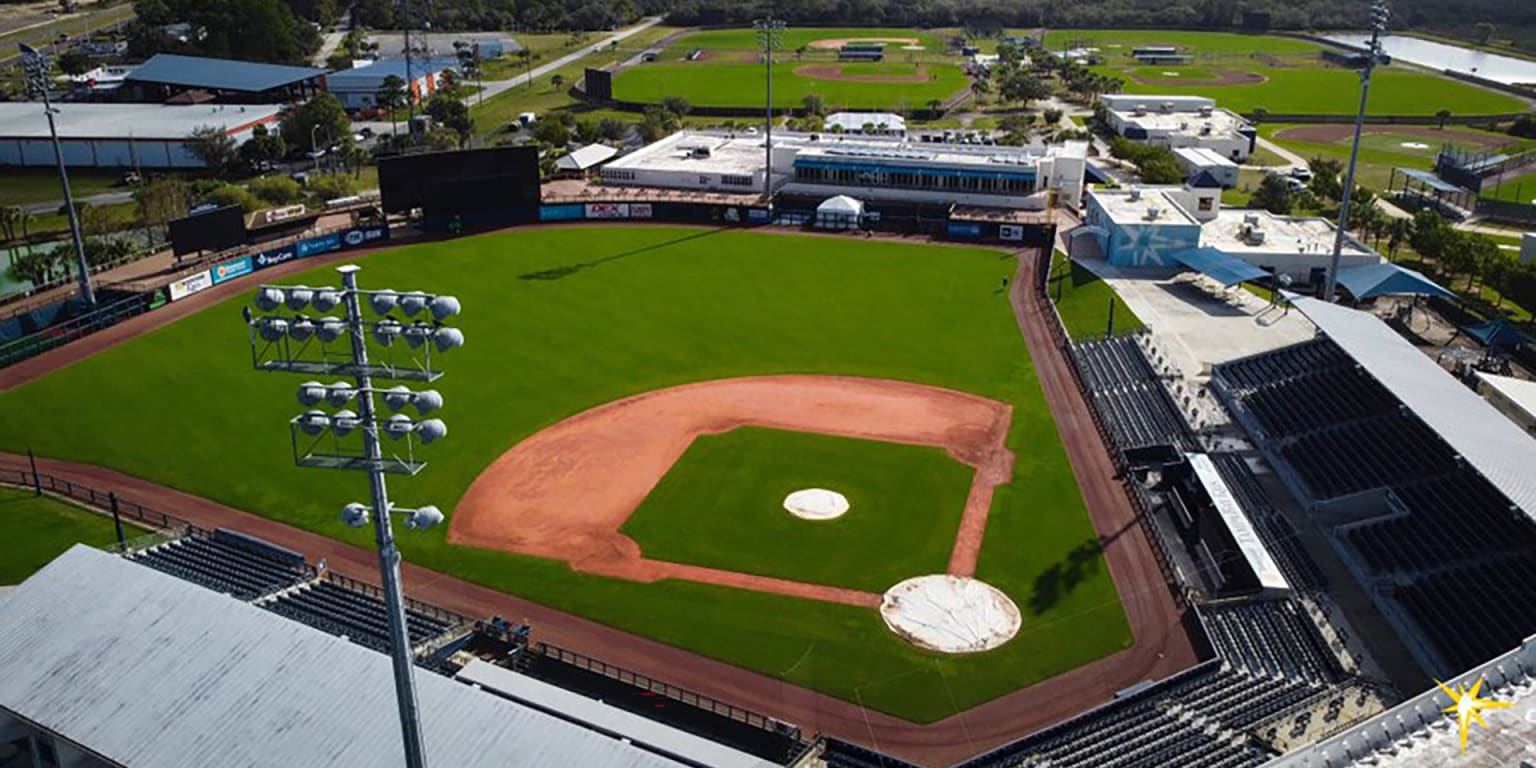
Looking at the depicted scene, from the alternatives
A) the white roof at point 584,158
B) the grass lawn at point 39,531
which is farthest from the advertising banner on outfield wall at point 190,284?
the white roof at point 584,158

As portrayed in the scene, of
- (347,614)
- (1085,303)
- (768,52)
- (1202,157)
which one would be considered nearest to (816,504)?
(347,614)

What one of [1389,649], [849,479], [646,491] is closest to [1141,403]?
[849,479]

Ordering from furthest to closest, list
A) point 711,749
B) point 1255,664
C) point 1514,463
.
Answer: point 1514,463 < point 1255,664 < point 711,749

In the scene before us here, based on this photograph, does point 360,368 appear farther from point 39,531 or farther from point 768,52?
point 768,52

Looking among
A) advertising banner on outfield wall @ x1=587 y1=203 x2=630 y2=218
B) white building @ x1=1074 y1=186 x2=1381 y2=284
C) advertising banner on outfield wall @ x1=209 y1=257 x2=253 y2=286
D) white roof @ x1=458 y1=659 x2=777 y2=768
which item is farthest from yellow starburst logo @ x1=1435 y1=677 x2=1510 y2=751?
advertising banner on outfield wall @ x1=587 y1=203 x2=630 y2=218

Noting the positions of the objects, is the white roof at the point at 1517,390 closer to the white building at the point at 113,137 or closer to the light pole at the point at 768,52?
the light pole at the point at 768,52

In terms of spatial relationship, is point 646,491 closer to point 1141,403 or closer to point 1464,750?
point 1141,403
